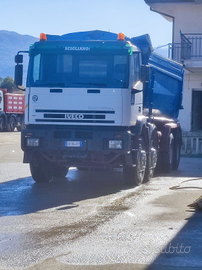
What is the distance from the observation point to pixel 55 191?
10969 mm

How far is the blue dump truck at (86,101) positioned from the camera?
1095 cm

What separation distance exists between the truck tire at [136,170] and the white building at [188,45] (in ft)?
46.3

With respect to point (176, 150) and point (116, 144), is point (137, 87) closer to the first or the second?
point (116, 144)

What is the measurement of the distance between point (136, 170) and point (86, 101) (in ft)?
6.18

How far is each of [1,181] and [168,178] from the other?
4.13 metres

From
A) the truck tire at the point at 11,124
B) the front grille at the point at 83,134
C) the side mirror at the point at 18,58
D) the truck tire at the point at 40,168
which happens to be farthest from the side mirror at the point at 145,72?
the truck tire at the point at 11,124

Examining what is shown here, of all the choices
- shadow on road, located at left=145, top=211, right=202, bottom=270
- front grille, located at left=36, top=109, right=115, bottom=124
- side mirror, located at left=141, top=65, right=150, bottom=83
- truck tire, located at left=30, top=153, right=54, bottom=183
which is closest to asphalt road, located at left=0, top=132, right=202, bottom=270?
shadow on road, located at left=145, top=211, right=202, bottom=270

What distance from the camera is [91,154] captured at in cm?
1112

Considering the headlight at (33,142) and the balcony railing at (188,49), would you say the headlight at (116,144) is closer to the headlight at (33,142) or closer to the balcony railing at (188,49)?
the headlight at (33,142)

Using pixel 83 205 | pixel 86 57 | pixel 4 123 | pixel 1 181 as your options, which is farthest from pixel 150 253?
pixel 4 123

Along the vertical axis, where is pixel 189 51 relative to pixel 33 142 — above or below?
above

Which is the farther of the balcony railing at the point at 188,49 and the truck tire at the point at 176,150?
the balcony railing at the point at 188,49

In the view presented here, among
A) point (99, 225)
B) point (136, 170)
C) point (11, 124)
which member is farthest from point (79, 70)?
point (11, 124)

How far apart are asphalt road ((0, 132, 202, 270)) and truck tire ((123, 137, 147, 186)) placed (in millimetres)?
297
